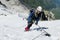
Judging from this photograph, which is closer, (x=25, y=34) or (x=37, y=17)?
(x=25, y=34)

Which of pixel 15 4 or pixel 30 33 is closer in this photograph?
pixel 30 33

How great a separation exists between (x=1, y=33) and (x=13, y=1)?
39571 millimetres

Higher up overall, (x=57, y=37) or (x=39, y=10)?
(x=39, y=10)

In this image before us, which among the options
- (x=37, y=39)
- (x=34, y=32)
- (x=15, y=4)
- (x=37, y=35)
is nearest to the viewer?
(x=37, y=39)

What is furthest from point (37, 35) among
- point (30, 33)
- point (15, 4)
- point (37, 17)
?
point (15, 4)

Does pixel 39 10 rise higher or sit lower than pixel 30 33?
higher

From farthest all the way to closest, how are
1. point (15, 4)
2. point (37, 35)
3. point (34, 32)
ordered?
point (15, 4), point (34, 32), point (37, 35)

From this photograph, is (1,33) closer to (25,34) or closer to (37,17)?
(25,34)

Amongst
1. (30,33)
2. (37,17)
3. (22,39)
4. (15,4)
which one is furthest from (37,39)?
(15,4)

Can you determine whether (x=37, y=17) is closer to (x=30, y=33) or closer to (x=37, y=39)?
(x=30, y=33)

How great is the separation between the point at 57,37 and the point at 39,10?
2.25 m

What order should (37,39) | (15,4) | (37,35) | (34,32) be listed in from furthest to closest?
(15,4), (34,32), (37,35), (37,39)

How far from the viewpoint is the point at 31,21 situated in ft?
49.6

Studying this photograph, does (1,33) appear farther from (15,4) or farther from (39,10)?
(15,4)
